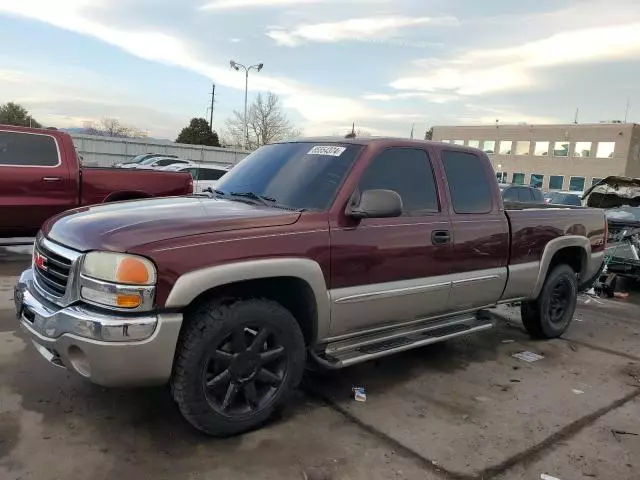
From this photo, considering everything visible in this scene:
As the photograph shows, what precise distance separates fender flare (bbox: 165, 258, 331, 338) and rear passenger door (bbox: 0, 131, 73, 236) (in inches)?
217

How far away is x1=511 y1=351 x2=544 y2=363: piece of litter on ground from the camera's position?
527 centimetres

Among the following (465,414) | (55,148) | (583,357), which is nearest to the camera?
(465,414)

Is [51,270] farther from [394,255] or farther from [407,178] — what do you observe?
[407,178]

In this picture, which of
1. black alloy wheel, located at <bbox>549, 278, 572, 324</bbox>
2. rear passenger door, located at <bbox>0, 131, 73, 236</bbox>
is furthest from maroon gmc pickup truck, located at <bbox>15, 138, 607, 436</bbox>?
rear passenger door, located at <bbox>0, 131, 73, 236</bbox>

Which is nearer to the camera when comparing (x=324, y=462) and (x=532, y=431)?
(x=324, y=462)

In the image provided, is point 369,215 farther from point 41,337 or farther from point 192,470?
point 41,337

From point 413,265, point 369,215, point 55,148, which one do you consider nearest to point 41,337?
point 369,215

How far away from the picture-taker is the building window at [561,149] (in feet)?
175

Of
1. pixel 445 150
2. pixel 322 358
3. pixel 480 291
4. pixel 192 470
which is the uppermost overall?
pixel 445 150

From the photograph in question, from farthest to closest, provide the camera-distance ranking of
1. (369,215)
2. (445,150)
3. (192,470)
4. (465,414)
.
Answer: (445,150) < (465,414) < (369,215) < (192,470)

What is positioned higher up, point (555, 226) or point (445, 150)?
point (445, 150)

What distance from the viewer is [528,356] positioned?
5371 millimetres

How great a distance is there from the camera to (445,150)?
4688 millimetres

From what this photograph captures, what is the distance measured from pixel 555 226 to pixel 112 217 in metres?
4.18
